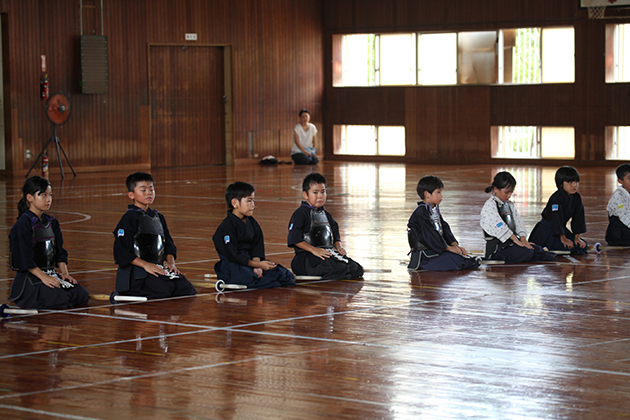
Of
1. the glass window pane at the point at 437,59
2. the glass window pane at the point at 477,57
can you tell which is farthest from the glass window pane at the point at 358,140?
the glass window pane at the point at 477,57

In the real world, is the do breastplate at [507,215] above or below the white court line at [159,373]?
above

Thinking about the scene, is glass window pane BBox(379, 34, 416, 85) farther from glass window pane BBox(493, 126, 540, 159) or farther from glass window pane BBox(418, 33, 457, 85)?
glass window pane BBox(493, 126, 540, 159)

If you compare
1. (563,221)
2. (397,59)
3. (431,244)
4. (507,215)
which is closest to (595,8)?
(397,59)

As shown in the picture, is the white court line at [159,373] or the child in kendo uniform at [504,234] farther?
the child in kendo uniform at [504,234]

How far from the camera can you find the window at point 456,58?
65.0 feet

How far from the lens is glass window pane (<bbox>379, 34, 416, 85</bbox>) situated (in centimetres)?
2156

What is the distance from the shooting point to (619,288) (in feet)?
20.3

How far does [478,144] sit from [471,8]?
10.1ft

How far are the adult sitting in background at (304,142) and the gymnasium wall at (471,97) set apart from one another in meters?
2.06

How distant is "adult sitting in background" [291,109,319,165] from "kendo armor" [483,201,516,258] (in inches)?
520

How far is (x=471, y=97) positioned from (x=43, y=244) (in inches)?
636

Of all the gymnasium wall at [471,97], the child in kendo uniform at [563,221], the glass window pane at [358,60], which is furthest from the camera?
the glass window pane at [358,60]

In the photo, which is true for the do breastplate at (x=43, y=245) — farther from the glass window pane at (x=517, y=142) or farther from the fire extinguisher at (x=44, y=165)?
the glass window pane at (x=517, y=142)

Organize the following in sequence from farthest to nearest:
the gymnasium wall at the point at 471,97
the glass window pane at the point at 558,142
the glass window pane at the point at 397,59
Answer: the glass window pane at the point at 397,59, the glass window pane at the point at 558,142, the gymnasium wall at the point at 471,97
